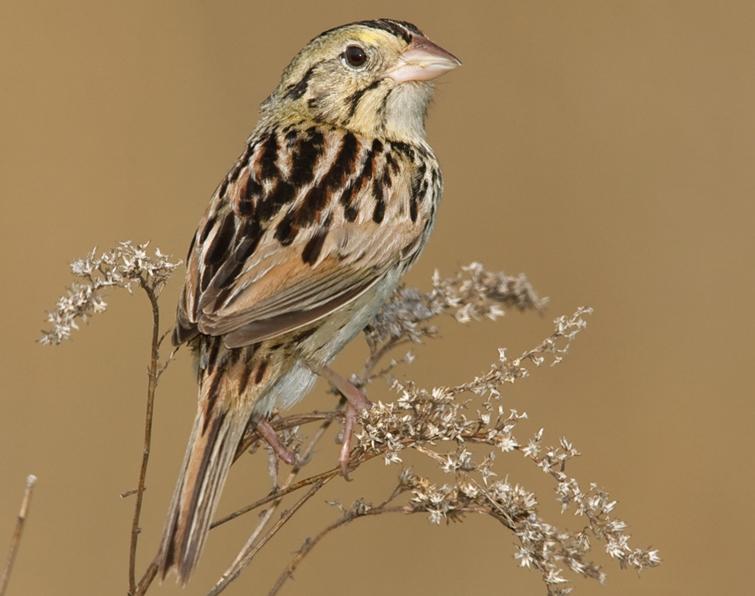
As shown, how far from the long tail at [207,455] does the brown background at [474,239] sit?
1.73 m

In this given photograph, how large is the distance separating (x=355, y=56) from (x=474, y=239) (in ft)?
6.44

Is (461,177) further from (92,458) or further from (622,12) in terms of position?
(92,458)

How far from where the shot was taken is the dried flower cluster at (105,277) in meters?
2.49

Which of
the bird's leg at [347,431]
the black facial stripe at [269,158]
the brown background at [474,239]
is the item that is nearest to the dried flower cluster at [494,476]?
the bird's leg at [347,431]

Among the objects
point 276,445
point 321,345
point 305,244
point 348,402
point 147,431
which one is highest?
point 305,244

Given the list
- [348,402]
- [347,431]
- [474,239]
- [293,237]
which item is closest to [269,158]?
[293,237]

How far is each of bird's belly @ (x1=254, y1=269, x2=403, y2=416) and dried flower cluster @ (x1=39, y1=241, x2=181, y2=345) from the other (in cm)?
62

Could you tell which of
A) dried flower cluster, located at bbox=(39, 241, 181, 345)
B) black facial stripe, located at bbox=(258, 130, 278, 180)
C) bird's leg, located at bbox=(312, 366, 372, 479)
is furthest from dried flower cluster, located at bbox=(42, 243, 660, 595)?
black facial stripe, located at bbox=(258, 130, 278, 180)

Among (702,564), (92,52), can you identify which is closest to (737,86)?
(702,564)

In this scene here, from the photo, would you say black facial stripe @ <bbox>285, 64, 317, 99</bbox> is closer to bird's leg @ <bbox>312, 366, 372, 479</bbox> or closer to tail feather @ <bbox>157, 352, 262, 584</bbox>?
bird's leg @ <bbox>312, 366, 372, 479</bbox>

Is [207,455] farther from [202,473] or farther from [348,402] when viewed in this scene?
[348,402]

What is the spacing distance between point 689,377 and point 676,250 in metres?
0.59

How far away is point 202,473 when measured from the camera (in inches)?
110

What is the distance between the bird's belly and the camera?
10.4 feet
